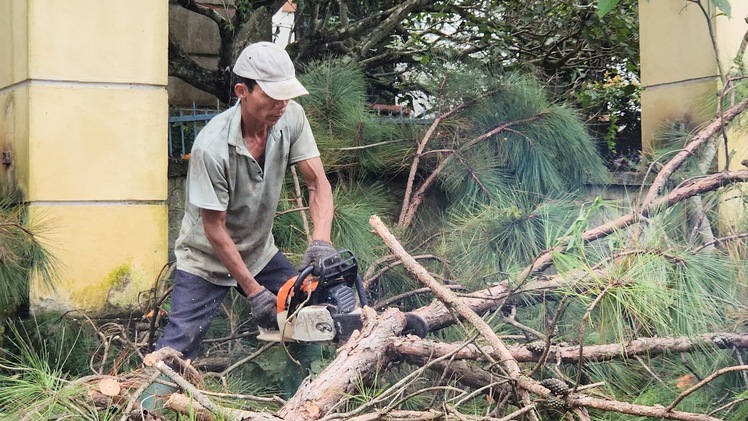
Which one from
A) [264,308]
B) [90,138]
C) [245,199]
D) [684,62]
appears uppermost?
[684,62]

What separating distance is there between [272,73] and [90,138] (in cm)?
114

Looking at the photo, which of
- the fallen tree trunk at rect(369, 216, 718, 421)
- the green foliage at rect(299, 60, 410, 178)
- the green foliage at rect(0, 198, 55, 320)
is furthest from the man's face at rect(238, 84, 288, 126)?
the green foliage at rect(299, 60, 410, 178)

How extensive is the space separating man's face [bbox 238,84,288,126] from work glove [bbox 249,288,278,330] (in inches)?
24.5

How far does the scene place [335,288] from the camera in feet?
9.79

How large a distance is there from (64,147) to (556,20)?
3458 millimetres

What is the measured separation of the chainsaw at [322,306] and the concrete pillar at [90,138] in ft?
3.57

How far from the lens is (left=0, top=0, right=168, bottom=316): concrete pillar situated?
3615mm

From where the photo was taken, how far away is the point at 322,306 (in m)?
2.95

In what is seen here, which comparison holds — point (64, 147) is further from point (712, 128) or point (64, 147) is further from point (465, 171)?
point (712, 128)

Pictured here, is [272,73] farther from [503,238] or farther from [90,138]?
[503,238]

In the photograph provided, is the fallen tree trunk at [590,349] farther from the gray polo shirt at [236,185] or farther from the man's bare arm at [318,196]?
the gray polo shirt at [236,185]

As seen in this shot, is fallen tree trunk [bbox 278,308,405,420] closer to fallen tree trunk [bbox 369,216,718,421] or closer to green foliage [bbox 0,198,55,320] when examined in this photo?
fallen tree trunk [bbox 369,216,718,421]

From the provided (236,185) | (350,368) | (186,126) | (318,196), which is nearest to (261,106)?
(236,185)

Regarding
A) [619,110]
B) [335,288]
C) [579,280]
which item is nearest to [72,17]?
[335,288]
